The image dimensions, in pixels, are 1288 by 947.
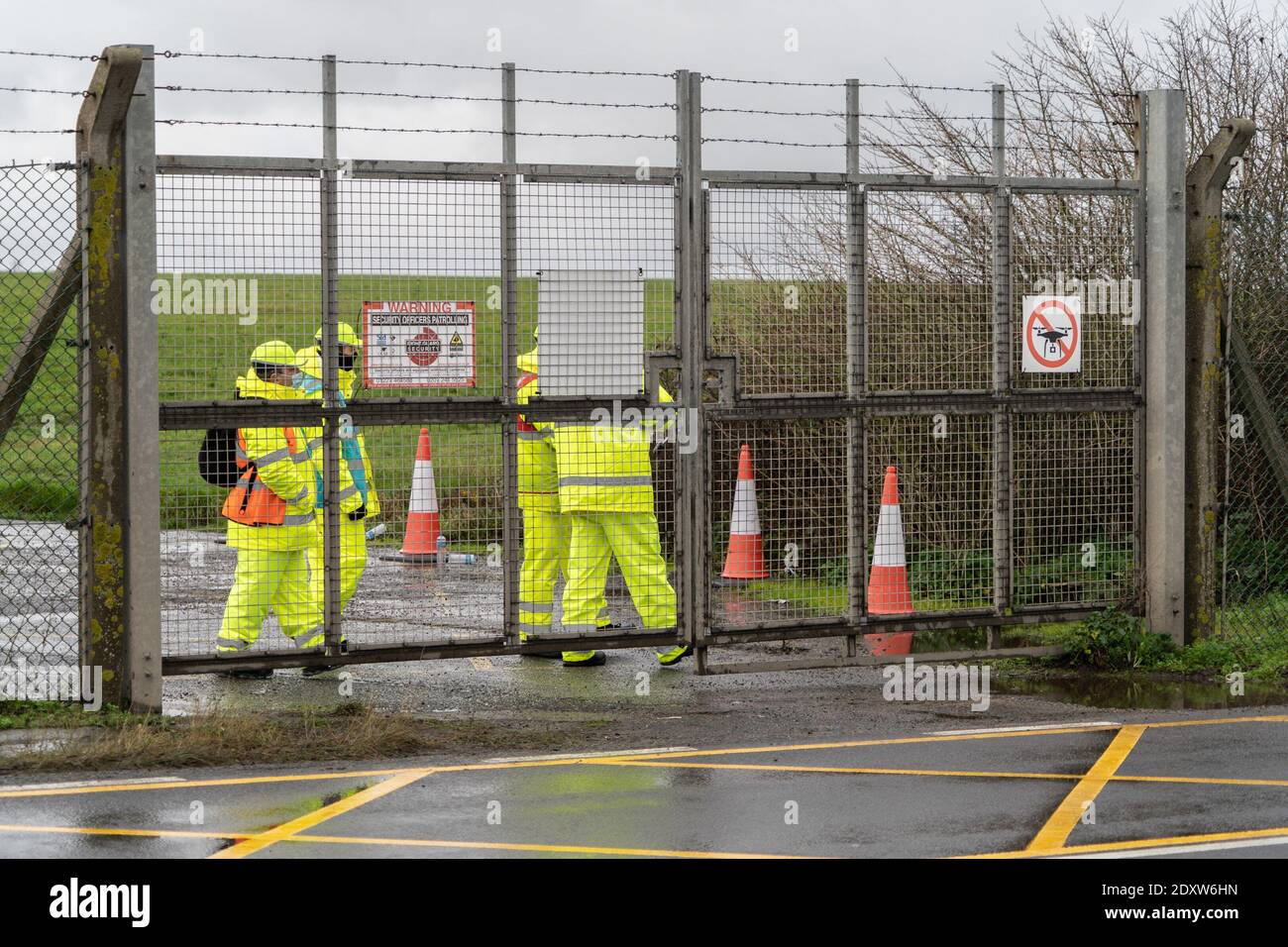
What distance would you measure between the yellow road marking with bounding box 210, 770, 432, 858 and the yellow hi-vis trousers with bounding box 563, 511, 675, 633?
322cm

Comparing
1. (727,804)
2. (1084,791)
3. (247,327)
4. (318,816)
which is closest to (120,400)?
(247,327)

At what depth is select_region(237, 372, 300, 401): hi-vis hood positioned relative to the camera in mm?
10234

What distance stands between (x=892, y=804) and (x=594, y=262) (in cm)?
400

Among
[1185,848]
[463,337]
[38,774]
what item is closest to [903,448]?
[463,337]

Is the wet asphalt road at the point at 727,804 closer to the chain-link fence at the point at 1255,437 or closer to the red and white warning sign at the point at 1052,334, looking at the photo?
the red and white warning sign at the point at 1052,334

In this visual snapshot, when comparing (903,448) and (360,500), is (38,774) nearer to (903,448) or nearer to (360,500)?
(360,500)

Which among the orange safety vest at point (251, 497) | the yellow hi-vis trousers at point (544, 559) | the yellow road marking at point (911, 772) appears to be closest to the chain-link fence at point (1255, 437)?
the yellow road marking at point (911, 772)

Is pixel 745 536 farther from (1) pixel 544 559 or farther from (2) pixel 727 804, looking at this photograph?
(2) pixel 727 804

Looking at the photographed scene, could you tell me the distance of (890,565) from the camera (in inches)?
461

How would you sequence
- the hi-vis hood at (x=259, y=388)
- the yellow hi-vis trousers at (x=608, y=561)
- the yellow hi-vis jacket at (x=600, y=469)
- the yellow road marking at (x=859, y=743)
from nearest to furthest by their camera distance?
the yellow road marking at (x=859, y=743) < the hi-vis hood at (x=259, y=388) < the yellow hi-vis jacket at (x=600, y=469) < the yellow hi-vis trousers at (x=608, y=561)

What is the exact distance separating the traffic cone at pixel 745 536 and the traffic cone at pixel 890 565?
35.2 inches

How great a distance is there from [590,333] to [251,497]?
2.43m

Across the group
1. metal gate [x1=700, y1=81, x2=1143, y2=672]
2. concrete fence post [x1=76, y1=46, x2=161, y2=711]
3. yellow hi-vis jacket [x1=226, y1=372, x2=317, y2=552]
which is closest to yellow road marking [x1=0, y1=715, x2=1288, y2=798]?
concrete fence post [x1=76, y1=46, x2=161, y2=711]

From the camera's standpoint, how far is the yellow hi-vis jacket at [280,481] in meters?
10.6
